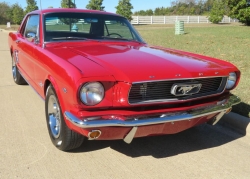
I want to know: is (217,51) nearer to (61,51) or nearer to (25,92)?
(25,92)

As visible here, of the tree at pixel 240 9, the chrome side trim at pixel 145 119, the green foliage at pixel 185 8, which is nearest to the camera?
the chrome side trim at pixel 145 119

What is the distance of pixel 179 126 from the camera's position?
3.11 meters

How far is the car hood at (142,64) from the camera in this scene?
288cm

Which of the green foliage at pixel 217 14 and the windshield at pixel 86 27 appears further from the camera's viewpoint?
the green foliage at pixel 217 14

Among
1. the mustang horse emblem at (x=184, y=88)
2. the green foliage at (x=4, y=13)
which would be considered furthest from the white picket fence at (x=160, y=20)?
the mustang horse emblem at (x=184, y=88)

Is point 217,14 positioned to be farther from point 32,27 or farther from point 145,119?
point 145,119

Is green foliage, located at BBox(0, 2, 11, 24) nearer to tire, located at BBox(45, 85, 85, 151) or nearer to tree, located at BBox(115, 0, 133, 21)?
tree, located at BBox(115, 0, 133, 21)

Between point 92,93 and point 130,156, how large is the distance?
98cm

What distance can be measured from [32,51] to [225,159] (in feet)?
9.46

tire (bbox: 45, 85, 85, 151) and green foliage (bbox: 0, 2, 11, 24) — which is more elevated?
green foliage (bbox: 0, 2, 11, 24)

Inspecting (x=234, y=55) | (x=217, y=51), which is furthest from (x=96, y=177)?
(x=217, y=51)

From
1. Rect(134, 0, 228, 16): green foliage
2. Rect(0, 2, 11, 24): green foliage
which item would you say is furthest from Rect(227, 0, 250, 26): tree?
Rect(134, 0, 228, 16): green foliage

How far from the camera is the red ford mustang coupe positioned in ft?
9.18

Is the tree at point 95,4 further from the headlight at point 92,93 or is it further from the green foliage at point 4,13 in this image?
the headlight at point 92,93
